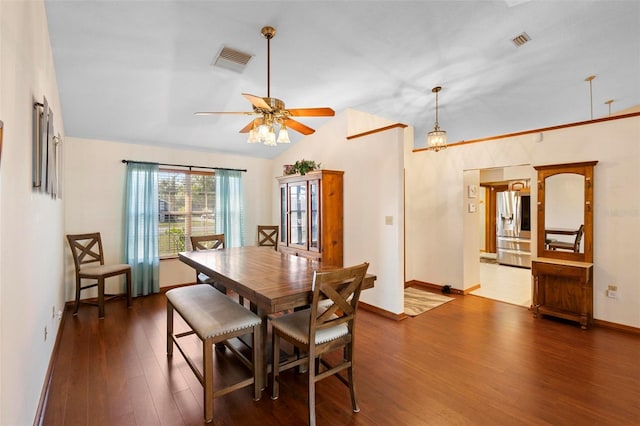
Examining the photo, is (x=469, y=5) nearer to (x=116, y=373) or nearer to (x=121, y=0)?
(x=121, y=0)

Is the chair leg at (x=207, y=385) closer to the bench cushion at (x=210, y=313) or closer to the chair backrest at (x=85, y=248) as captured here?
the bench cushion at (x=210, y=313)

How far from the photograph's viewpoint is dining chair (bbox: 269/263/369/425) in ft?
5.97

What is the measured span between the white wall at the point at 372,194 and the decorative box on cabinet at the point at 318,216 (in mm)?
132

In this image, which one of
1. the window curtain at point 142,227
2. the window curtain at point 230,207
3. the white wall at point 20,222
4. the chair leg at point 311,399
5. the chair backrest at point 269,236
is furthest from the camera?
the window curtain at point 230,207

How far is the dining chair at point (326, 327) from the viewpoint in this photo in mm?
1820

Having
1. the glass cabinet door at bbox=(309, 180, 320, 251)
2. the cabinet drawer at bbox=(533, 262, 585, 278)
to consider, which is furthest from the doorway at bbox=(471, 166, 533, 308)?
the glass cabinet door at bbox=(309, 180, 320, 251)

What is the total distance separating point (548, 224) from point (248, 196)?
4678 millimetres

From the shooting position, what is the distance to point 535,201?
13.1ft

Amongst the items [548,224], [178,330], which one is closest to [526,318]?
[548,224]

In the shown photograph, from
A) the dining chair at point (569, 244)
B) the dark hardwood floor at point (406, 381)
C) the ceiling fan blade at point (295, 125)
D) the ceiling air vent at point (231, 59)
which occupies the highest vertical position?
the ceiling air vent at point (231, 59)

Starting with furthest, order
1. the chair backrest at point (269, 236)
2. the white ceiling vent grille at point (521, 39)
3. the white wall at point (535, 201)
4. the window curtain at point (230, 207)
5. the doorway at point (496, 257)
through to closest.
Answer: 1. the window curtain at point (230, 207)
2. the chair backrest at point (269, 236)
3. the doorway at point (496, 257)
4. the white wall at point (535, 201)
5. the white ceiling vent grille at point (521, 39)

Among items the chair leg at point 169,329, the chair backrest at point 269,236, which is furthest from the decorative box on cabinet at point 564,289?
the chair leg at point 169,329

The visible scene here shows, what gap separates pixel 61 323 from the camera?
333cm

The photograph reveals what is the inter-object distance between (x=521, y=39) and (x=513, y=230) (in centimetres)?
428
